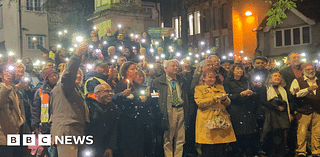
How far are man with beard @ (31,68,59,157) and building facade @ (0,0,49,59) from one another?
2337 centimetres

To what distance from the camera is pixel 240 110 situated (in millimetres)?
7676

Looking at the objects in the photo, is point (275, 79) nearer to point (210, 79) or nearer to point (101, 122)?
point (210, 79)

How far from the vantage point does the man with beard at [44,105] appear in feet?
21.4

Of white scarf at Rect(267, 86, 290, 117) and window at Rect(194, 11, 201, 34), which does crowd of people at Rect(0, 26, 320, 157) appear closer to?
white scarf at Rect(267, 86, 290, 117)

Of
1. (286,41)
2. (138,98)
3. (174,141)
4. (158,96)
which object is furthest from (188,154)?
(286,41)

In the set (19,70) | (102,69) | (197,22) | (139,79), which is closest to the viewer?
(102,69)

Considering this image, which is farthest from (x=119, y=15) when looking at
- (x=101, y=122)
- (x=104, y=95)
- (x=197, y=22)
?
(x=197, y=22)

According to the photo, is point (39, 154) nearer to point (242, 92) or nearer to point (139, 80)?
point (139, 80)

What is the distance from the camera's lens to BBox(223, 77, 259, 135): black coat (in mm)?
7648

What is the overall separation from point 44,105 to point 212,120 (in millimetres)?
2871

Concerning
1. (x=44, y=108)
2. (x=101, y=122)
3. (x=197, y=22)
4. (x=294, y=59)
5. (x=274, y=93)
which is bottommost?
(x=101, y=122)

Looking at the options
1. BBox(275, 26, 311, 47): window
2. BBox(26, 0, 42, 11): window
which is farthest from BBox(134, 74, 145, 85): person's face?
BBox(26, 0, 42, 11): window

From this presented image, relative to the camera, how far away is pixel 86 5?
26.8 meters

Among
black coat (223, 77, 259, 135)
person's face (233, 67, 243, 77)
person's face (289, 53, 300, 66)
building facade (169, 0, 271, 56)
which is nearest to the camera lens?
black coat (223, 77, 259, 135)
